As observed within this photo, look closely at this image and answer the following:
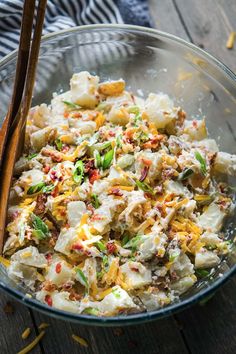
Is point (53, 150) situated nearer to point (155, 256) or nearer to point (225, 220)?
point (155, 256)

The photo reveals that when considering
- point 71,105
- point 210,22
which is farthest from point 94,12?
point 71,105

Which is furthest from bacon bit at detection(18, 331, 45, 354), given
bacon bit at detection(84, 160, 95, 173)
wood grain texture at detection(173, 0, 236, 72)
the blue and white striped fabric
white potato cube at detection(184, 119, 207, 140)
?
wood grain texture at detection(173, 0, 236, 72)

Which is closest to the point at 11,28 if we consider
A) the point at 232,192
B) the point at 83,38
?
the point at 83,38

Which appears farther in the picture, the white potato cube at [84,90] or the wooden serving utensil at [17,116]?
the white potato cube at [84,90]

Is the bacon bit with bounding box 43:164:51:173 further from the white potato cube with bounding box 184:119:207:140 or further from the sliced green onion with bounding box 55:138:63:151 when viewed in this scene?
the white potato cube with bounding box 184:119:207:140

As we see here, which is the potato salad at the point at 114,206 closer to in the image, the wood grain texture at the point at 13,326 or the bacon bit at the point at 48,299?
the bacon bit at the point at 48,299

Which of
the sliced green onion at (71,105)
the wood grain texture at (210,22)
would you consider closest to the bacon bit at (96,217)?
the sliced green onion at (71,105)

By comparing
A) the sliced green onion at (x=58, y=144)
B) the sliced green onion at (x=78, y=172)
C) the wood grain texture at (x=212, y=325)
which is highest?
the sliced green onion at (x=58, y=144)
